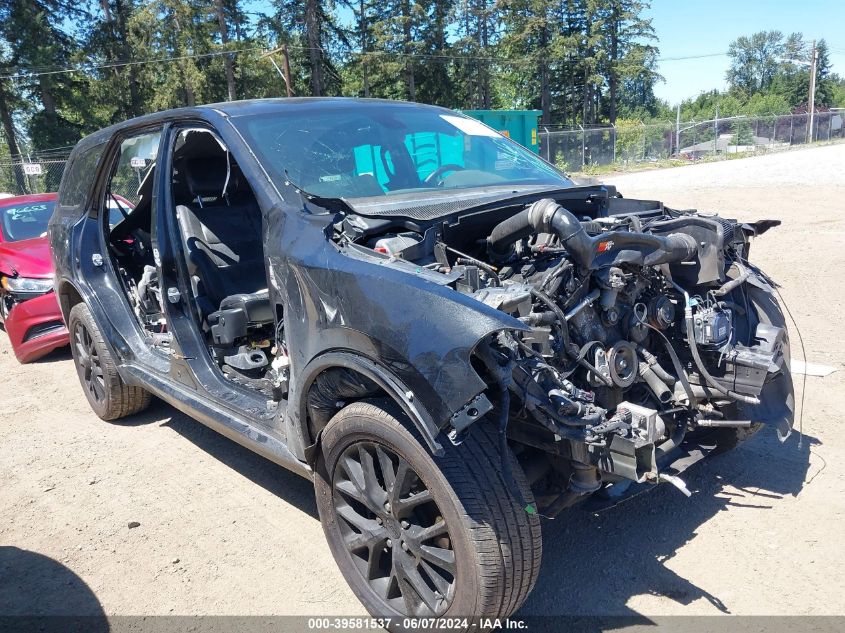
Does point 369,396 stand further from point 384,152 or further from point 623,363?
point 384,152

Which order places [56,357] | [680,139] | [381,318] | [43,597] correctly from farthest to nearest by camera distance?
[680,139], [56,357], [43,597], [381,318]

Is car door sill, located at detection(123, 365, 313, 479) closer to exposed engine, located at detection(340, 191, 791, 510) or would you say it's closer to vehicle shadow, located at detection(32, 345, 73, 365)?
exposed engine, located at detection(340, 191, 791, 510)

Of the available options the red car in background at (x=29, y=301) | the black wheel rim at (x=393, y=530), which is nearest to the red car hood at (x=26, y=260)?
the red car in background at (x=29, y=301)

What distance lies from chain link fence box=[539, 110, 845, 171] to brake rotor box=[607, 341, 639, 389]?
30720 millimetres

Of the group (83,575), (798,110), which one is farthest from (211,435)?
(798,110)

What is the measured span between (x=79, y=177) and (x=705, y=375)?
4577 millimetres

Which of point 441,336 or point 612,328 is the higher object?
point 441,336

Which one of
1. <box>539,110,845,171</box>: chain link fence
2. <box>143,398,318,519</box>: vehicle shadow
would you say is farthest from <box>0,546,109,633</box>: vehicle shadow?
<box>539,110,845,171</box>: chain link fence

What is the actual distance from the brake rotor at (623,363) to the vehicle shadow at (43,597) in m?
2.42

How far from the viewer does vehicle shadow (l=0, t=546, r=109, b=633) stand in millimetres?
2879

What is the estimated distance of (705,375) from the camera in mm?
3090

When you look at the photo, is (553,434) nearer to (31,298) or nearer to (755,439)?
(755,439)

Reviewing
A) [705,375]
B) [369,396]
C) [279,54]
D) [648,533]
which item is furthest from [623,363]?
[279,54]

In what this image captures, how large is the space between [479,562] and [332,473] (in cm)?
80
